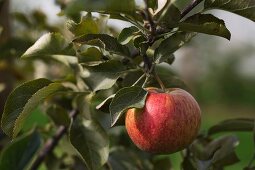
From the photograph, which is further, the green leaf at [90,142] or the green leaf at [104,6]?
the green leaf at [90,142]

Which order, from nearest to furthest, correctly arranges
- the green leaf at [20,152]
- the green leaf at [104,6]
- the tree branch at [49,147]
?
1. the green leaf at [104,6]
2. the green leaf at [20,152]
3. the tree branch at [49,147]

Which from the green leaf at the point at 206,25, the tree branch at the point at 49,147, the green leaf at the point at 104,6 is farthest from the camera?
the tree branch at the point at 49,147

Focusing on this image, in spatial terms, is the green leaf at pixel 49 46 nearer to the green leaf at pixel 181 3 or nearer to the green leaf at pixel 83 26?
the green leaf at pixel 83 26

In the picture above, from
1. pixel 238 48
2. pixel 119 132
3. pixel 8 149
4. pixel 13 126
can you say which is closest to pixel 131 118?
pixel 13 126

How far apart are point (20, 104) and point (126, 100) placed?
205 millimetres

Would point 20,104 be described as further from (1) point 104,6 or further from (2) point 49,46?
(1) point 104,6

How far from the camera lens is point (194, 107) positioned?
894mm

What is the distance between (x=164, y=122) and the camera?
2.81 feet

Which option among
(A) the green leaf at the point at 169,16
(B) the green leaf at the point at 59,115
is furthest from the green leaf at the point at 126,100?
(B) the green leaf at the point at 59,115

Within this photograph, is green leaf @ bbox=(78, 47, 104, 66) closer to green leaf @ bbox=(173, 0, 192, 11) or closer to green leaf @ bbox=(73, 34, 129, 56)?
green leaf @ bbox=(73, 34, 129, 56)

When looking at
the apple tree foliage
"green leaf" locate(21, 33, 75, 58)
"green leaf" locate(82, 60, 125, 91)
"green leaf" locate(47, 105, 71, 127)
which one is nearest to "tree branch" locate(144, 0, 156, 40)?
the apple tree foliage

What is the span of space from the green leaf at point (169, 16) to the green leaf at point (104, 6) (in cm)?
5

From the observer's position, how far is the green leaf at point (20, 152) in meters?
1.19

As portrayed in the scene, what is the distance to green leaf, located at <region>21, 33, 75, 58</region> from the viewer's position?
3.37 feet
